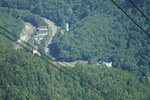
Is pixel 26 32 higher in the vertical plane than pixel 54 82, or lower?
higher

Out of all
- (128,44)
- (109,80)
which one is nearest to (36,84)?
(109,80)

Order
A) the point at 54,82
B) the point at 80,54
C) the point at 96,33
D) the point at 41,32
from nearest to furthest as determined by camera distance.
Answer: the point at 54,82, the point at 80,54, the point at 41,32, the point at 96,33

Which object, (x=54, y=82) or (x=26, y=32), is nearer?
(x=54, y=82)

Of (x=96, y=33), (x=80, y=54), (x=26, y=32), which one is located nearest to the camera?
(x=80, y=54)

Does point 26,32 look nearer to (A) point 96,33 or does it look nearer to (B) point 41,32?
(B) point 41,32

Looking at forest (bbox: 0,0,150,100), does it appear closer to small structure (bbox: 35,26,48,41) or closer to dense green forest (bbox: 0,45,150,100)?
dense green forest (bbox: 0,45,150,100)

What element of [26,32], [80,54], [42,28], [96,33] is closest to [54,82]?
[80,54]

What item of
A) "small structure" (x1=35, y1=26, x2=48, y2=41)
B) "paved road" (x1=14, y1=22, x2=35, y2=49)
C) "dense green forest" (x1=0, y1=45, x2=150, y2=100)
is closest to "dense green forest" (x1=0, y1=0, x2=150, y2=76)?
"small structure" (x1=35, y1=26, x2=48, y2=41)

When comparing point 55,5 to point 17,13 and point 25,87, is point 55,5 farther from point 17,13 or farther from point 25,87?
point 25,87

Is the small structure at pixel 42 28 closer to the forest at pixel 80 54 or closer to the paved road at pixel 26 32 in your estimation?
the paved road at pixel 26 32
